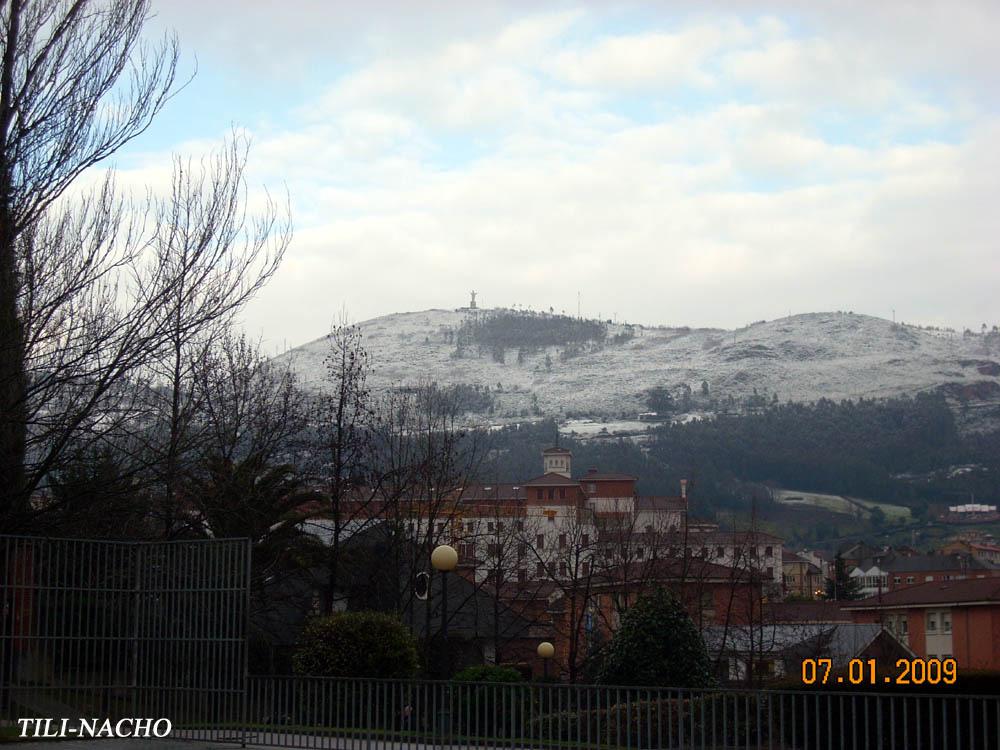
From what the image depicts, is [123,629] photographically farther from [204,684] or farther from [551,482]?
[551,482]

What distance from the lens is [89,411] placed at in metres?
16.5

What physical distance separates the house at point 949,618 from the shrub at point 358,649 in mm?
32438

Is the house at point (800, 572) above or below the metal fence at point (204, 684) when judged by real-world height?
below

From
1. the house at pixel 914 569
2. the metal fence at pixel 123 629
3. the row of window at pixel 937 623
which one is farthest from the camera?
the house at pixel 914 569

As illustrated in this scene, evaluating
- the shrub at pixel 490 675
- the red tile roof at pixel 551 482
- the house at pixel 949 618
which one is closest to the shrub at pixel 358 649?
the shrub at pixel 490 675

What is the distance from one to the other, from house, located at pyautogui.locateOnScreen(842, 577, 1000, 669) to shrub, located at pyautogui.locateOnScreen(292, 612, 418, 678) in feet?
106

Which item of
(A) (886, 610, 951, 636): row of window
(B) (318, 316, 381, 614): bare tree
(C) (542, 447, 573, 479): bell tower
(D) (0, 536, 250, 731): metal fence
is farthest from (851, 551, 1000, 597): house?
(D) (0, 536, 250, 731): metal fence

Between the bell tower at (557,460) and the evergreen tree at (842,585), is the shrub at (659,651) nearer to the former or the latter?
the evergreen tree at (842,585)

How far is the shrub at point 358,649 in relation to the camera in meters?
23.2

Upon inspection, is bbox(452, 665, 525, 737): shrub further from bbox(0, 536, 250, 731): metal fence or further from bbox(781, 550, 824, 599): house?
bbox(781, 550, 824, 599): house

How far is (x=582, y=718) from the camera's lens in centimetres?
1664

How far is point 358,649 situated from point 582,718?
763cm

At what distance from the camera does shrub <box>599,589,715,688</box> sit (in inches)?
993

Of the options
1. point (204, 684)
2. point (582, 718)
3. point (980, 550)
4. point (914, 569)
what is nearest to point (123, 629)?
point (204, 684)
